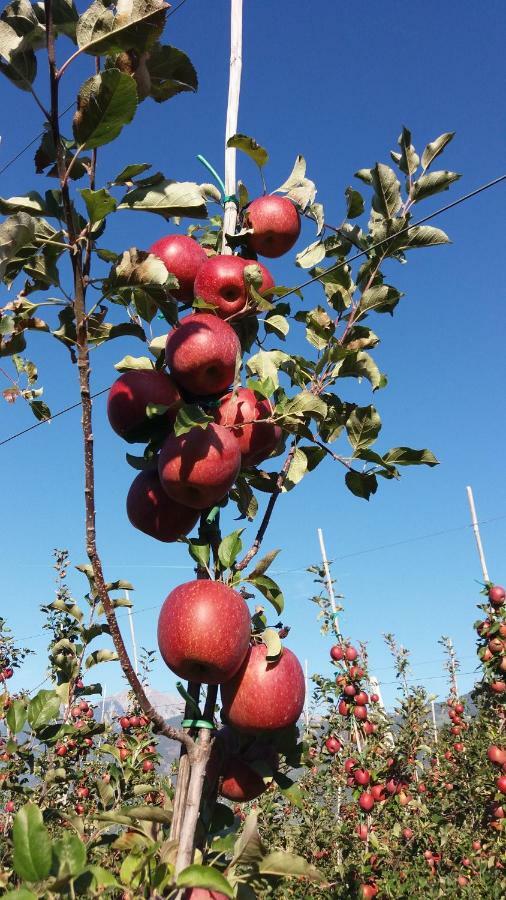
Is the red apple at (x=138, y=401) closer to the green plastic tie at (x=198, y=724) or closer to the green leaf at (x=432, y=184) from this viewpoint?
the green plastic tie at (x=198, y=724)

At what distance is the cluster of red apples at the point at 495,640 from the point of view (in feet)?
20.9

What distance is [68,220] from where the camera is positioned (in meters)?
0.97

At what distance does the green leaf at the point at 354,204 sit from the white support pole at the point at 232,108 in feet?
1.04

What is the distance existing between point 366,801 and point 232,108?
578 cm

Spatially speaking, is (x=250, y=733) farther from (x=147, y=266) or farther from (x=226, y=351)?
(x=147, y=266)

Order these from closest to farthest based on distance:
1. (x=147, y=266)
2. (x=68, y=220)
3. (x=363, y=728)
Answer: (x=68, y=220), (x=147, y=266), (x=363, y=728)

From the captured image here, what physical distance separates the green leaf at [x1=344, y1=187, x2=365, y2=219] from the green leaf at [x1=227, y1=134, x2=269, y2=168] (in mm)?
246

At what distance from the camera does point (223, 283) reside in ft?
4.94

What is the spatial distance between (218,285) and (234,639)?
0.78 m

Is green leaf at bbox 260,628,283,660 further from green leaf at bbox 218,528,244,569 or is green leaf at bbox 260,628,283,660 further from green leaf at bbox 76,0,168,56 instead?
green leaf at bbox 76,0,168,56

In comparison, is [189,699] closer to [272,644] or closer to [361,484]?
[272,644]

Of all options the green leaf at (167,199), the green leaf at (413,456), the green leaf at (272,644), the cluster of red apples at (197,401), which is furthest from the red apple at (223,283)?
the green leaf at (272,644)

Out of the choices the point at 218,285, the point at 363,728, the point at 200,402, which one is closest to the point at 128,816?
the point at 200,402

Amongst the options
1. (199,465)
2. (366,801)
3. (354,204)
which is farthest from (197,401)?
(366,801)
